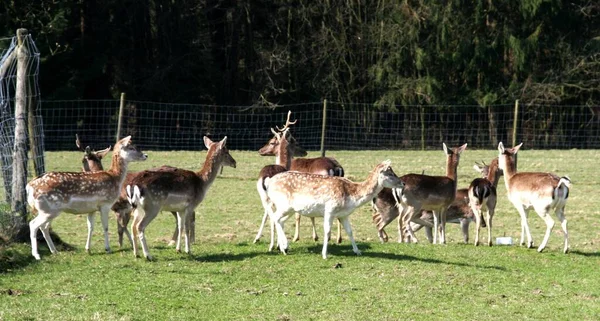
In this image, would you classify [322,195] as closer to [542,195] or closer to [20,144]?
[542,195]

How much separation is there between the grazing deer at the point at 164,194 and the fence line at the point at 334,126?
16.4 m

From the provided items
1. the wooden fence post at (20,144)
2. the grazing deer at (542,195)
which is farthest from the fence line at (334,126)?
the wooden fence post at (20,144)

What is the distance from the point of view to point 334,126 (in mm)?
32281

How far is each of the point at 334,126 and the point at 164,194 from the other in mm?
21064

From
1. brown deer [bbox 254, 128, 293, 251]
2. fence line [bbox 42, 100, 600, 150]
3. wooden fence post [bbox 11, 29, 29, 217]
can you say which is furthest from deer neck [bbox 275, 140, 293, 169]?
fence line [bbox 42, 100, 600, 150]

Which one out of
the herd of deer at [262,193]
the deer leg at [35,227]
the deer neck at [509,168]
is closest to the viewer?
the deer leg at [35,227]

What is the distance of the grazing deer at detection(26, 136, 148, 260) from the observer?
11062 mm

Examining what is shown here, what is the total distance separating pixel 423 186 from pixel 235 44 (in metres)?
22.8

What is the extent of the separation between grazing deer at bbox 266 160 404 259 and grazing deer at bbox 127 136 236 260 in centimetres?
92

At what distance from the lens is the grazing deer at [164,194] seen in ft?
36.9

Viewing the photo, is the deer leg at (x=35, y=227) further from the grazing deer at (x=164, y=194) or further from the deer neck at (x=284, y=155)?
the deer neck at (x=284, y=155)

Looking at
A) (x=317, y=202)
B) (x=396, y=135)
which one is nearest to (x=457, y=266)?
(x=317, y=202)

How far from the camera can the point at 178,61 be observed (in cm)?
3491

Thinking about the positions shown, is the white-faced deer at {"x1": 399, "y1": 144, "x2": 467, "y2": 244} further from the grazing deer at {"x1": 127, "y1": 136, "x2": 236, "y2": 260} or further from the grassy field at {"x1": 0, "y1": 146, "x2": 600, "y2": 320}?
the grazing deer at {"x1": 127, "y1": 136, "x2": 236, "y2": 260}
